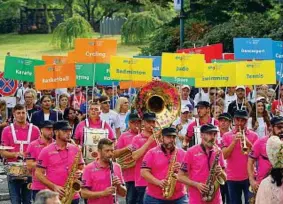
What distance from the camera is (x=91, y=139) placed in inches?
600

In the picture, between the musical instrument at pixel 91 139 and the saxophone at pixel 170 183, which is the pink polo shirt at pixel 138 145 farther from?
the saxophone at pixel 170 183

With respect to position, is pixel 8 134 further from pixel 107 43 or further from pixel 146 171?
pixel 107 43

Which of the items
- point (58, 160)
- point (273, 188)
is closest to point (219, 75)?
point (58, 160)

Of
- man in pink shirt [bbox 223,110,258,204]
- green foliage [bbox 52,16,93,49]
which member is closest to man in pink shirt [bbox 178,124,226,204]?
man in pink shirt [bbox 223,110,258,204]

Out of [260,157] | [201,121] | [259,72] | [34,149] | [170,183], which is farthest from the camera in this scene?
[259,72]

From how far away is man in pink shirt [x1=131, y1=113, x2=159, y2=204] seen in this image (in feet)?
48.0

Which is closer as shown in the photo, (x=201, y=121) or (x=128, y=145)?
(x=128, y=145)

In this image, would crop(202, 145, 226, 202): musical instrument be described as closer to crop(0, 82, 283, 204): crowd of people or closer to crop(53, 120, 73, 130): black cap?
crop(0, 82, 283, 204): crowd of people

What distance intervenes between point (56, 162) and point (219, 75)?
6928 millimetres

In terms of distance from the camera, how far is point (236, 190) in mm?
15320

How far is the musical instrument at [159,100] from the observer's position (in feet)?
52.6

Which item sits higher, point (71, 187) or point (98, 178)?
point (98, 178)

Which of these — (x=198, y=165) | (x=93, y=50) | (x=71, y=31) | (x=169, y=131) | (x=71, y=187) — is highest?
(x=71, y=31)

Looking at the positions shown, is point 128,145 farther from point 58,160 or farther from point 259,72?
point 259,72
